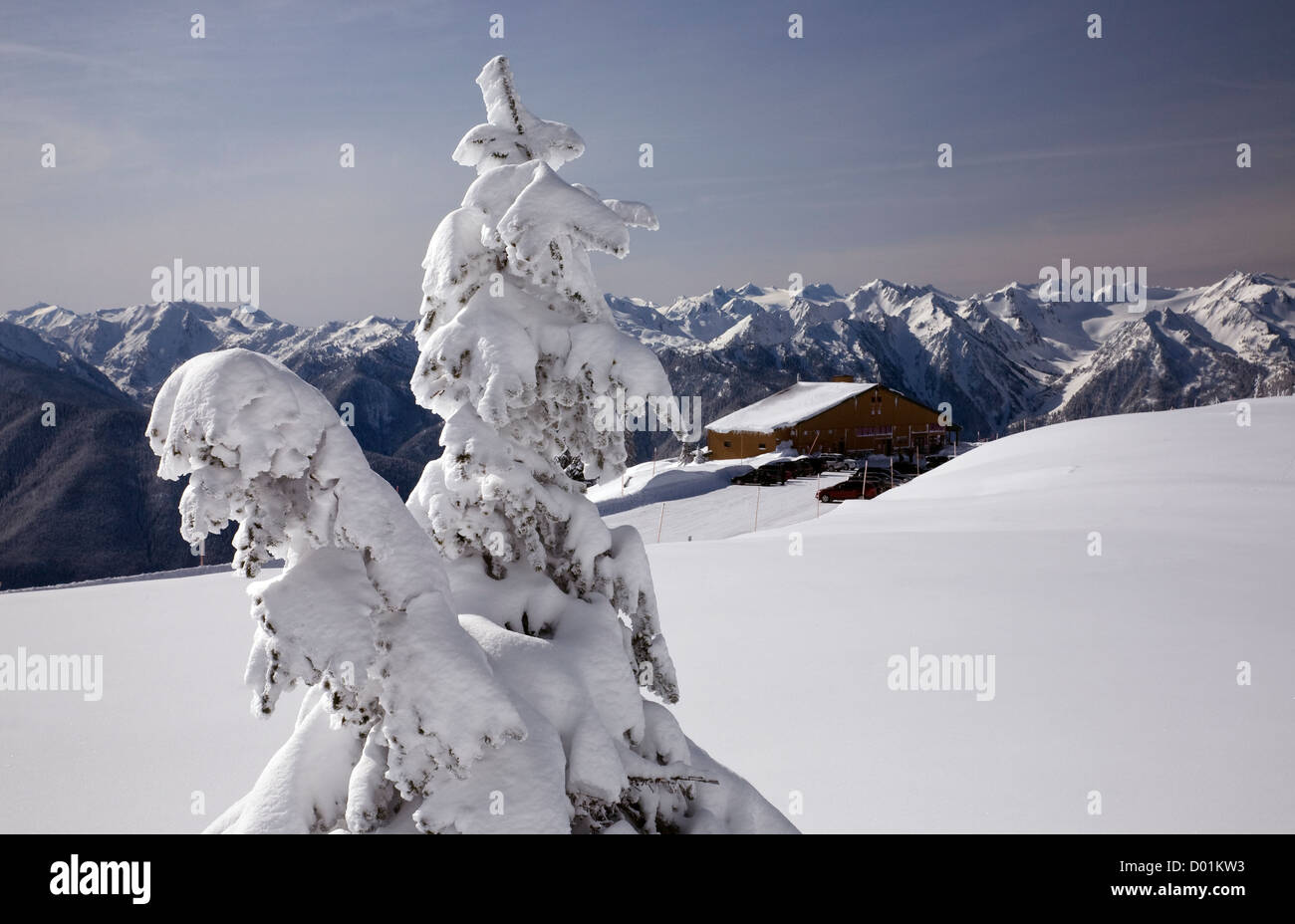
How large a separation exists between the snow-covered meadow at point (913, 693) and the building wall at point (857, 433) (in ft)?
117

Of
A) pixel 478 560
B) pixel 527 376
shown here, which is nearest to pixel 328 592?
pixel 478 560

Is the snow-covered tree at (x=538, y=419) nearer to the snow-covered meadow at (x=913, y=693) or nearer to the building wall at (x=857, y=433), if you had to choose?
the snow-covered meadow at (x=913, y=693)

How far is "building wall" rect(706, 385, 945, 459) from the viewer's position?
5588 centimetres

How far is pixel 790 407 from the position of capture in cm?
6022

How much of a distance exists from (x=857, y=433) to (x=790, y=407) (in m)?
5.58

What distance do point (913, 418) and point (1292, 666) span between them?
5285 cm

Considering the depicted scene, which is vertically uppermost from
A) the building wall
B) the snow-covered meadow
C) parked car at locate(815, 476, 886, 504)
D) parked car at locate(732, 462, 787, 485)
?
the building wall

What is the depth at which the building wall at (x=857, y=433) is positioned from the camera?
5588 centimetres

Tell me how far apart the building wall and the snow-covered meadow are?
35.7 meters

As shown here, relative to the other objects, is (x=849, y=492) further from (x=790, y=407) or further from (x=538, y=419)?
(x=538, y=419)

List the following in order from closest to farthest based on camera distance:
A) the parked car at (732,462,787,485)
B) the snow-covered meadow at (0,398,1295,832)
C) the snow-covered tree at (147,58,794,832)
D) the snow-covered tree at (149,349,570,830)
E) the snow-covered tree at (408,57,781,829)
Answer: the snow-covered tree at (149,349,570,830) → the snow-covered tree at (147,58,794,832) → the snow-covered tree at (408,57,781,829) → the snow-covered meadow at (0,398,1295,832) → the parked car at (732,462,787,485)

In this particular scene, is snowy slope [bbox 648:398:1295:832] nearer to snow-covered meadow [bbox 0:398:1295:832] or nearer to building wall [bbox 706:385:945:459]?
snow-covered meadow [bbox 0:398:1295:832]

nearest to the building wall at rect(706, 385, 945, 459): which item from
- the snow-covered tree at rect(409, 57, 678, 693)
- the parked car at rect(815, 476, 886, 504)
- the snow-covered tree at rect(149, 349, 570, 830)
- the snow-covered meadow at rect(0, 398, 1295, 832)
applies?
the parked car at rect(815, 476, 886, 504)

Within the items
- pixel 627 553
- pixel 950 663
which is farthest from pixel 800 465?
pixel 627 553
